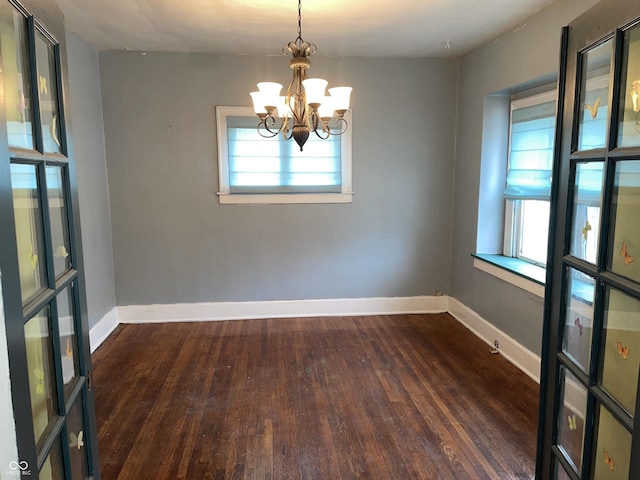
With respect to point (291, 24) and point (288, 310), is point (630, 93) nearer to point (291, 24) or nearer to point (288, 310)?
point (291, 24)

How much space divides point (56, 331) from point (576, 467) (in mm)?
1596

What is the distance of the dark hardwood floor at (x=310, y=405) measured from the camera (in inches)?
83.9

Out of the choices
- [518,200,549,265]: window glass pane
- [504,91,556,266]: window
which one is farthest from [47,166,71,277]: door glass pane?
[518,200,549,265]: window glass pane

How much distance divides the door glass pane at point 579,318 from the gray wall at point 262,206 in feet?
9.24

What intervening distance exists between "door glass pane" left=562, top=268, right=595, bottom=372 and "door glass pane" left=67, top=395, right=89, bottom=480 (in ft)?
5.08

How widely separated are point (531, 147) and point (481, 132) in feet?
1.52

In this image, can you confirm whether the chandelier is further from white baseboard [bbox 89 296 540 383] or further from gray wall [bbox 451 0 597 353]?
white baseboard [bbox 89 296 540 383]

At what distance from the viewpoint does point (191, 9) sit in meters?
2.73

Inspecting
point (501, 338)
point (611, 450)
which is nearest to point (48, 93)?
point (611, 450)

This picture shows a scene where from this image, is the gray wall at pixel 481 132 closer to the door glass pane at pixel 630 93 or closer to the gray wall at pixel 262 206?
the gray wall at pixel 262 206

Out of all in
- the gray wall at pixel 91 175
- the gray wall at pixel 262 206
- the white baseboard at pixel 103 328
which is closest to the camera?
the gray wall at pixel 91 175

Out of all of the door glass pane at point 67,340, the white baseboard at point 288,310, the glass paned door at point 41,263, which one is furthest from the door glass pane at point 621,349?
the white baseboard at point 288,310

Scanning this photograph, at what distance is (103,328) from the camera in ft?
12.2

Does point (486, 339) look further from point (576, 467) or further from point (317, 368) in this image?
point (576, 467)
